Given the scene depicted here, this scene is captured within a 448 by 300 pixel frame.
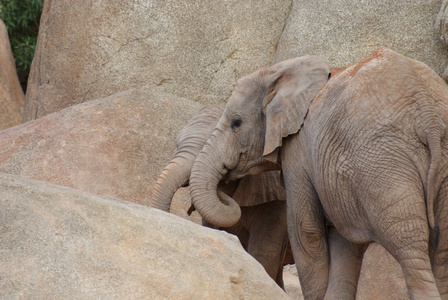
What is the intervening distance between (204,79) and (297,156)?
3876 mm

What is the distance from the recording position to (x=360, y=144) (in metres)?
4.21

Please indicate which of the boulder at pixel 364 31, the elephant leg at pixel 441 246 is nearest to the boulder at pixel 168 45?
the boulder at pixel 364 31

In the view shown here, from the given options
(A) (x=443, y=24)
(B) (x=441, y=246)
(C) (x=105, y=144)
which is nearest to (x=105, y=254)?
(B) (x=441, y=246)

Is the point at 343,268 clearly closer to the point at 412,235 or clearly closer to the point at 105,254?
the point at 412,235

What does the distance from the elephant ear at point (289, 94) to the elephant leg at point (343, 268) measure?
2.34 feet

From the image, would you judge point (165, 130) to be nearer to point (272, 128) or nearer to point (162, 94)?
point (162, 94)

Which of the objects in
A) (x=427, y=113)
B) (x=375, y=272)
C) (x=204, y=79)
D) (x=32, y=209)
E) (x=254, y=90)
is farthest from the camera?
(x=204, y=79)

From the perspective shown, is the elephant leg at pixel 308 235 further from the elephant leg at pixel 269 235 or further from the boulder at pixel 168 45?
the boulder at pixel 168 45

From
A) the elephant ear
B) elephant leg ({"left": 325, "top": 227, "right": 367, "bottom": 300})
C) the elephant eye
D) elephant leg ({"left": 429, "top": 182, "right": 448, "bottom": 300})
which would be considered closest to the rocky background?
the elephant eye

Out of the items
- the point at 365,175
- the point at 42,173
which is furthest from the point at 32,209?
the point at 42,173

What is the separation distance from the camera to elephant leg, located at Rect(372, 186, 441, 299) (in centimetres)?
395

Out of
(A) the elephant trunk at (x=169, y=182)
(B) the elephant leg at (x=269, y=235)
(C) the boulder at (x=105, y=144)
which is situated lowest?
(C) the boulder at (x=105, y=144)

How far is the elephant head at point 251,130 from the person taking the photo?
5.14m

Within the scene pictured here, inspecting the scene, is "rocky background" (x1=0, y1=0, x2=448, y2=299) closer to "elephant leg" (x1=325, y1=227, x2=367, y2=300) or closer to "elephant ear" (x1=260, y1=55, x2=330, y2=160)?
"elephant ear" (x1=260, y1=55, x2=330, y2=160)
